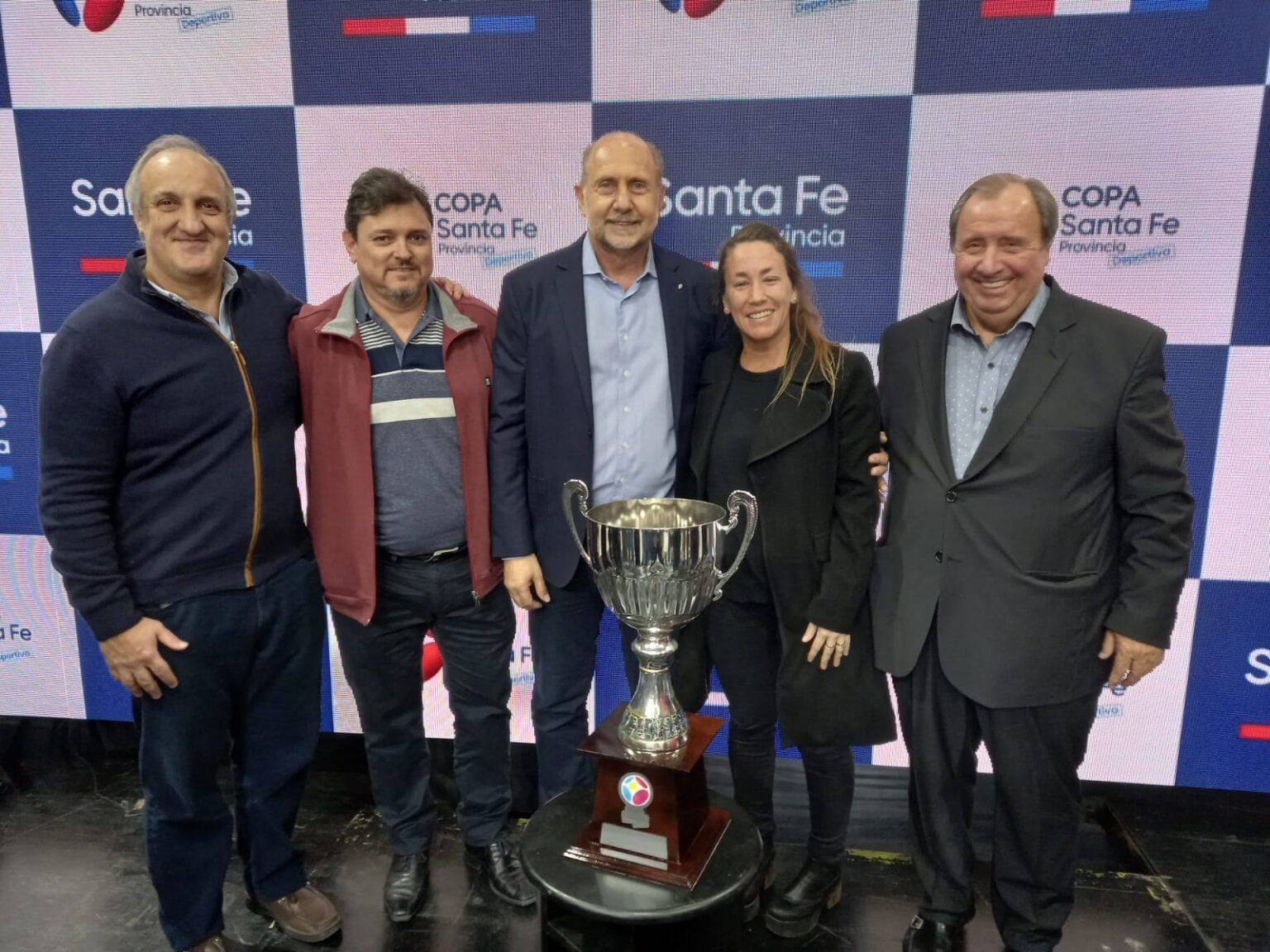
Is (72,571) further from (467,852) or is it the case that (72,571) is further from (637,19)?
(637,19)

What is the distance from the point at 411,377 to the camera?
71.6 inches

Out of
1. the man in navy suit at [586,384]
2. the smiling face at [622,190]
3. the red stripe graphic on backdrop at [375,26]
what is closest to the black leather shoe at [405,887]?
the man in navy suit at [586,384]

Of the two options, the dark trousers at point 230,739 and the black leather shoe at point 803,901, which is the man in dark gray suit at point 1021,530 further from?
the dark trousers at point 230,739

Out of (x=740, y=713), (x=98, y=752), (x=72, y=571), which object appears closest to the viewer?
(x=72, y=571)

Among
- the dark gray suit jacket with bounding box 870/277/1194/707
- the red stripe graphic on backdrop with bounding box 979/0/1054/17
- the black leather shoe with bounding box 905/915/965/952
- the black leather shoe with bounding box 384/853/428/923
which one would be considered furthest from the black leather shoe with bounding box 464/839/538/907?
the red stripe graphic on backdrop with bounding box 979/0/1054/17

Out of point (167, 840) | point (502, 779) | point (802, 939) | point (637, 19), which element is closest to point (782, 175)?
point (637, 19)

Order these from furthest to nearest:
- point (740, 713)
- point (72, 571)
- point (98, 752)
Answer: point (98, 752), point (740, 713), point (72, 571)

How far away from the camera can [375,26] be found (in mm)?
2396

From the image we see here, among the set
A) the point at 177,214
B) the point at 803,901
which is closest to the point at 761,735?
the point at 803,901

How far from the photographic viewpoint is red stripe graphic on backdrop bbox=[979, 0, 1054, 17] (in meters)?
2.21

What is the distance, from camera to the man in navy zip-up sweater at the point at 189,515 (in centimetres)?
158

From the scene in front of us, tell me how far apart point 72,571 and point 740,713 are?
1345 millimetres

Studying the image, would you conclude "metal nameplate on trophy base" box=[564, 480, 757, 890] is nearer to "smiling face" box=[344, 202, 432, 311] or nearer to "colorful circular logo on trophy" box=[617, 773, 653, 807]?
"colorful circular logo on trophy" box=[617, 773, 653, 807]

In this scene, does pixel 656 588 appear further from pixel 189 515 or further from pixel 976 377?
pixel 189 515
